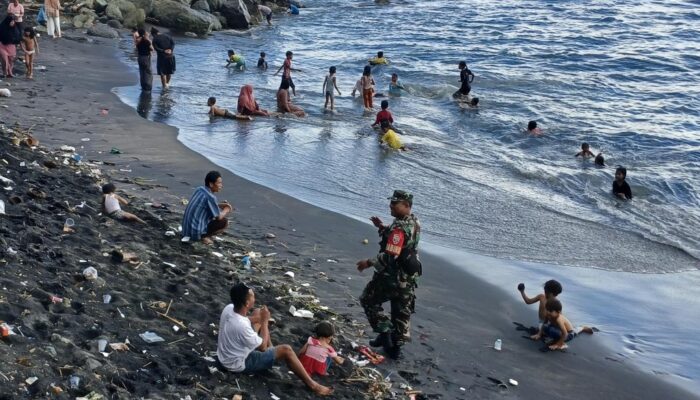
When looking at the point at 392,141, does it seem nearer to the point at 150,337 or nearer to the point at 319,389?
the point at 319,389

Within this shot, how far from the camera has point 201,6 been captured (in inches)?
1489

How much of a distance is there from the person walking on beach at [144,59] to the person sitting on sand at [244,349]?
14839mm

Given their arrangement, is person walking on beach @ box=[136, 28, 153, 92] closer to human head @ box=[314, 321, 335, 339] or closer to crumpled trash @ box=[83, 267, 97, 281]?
crumpled trash @ box=[83, 267, 97, 281]

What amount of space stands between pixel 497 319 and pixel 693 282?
13.5 ft

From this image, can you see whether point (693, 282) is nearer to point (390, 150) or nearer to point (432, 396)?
point (432, 396)

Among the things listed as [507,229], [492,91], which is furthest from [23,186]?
[492,91]

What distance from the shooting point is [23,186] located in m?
10.4

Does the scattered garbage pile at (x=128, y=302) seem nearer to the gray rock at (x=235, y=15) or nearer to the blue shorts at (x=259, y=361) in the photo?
the blue shorts at (x=259, y=361)

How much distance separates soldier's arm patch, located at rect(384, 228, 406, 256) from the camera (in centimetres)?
814

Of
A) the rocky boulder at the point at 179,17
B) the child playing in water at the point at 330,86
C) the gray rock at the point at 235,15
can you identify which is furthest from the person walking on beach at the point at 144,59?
the gray rock at the point at 235,15

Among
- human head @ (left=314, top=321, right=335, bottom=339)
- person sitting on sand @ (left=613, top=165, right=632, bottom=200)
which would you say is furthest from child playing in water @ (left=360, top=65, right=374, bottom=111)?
human head @ (left=314, top=321, right=335, bottom=339)

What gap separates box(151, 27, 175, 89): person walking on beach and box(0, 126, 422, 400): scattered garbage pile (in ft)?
33.4

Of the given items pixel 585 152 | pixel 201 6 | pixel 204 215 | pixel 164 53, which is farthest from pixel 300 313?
pixel 201 6

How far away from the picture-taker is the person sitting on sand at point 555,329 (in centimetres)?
958
